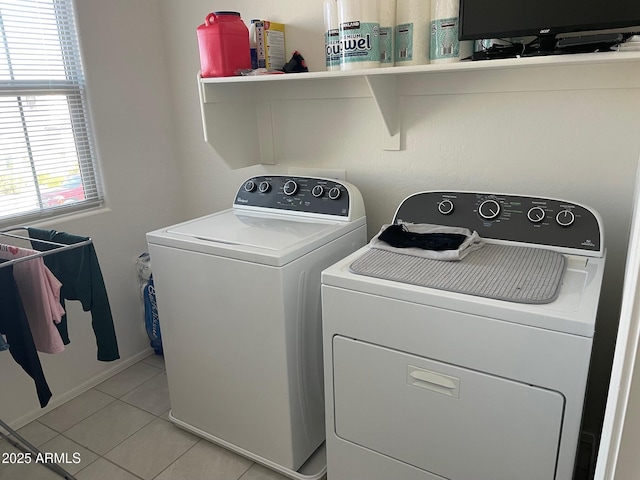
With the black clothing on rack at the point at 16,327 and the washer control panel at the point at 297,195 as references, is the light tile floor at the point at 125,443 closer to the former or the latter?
the black clothing on rack at the point at 16,327

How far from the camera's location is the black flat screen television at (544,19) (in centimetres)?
129

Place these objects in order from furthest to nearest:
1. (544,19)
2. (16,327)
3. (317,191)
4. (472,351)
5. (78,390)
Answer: (78,390) < (317,191) < (16,327) < (544,19) < (472,351)

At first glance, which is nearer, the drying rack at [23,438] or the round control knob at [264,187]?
the drying rack at [23,438]

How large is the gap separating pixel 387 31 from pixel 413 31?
0.10 meters

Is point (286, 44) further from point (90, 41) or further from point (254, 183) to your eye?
point (90, 41)

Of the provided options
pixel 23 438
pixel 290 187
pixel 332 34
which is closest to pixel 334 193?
pixel 290 187

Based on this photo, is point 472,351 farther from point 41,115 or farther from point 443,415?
point 41,115

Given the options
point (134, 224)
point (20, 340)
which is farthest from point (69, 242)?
point (134, 224)

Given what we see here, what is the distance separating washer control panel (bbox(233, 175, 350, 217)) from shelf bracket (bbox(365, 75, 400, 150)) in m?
0.28

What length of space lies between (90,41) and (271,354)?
170 cm

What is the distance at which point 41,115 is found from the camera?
2174mm

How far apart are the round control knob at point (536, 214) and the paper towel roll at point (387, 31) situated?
0.71m

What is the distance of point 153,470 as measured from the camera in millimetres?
1929

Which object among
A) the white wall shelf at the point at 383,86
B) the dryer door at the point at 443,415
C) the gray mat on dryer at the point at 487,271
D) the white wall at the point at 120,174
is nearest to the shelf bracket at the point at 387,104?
the white wall shelf at the point at 383,86
